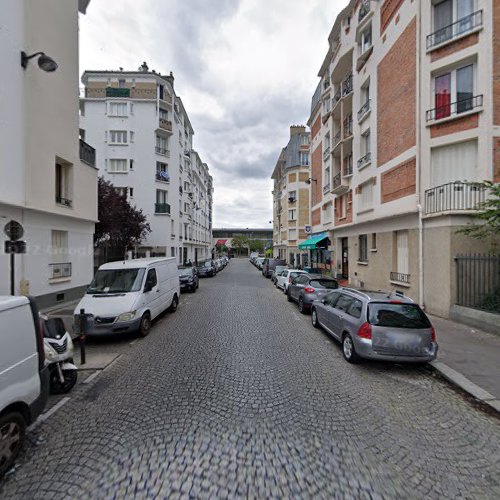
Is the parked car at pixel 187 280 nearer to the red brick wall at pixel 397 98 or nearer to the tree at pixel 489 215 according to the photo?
the red brick wall at pixel 397 98

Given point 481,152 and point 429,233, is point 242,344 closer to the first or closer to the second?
point 429,233

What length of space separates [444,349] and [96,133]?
30.1 meters

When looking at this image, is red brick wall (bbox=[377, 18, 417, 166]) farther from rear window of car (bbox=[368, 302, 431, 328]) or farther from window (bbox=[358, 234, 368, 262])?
rear window of car (bbox=[368, 302, 431, 328])

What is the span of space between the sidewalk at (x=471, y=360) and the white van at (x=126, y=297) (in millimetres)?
6753

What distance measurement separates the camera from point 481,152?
9.04 m

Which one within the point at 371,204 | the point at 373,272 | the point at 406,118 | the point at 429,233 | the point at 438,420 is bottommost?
the point at 438,420

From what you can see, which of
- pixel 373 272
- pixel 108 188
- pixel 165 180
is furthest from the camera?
pixel 165 180

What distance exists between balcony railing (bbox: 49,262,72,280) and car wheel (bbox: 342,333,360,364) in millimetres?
10637

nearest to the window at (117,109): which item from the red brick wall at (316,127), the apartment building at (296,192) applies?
the red brick wall at (316,127)

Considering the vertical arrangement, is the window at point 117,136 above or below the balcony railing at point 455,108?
above

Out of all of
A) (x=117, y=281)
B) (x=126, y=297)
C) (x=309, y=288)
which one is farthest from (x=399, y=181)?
(x=117, y=281)

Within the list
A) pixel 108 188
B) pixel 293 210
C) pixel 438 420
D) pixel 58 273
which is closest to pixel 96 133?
pixel 108 188

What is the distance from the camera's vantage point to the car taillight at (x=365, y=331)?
5.07m

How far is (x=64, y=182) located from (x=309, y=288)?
36.3 ft
